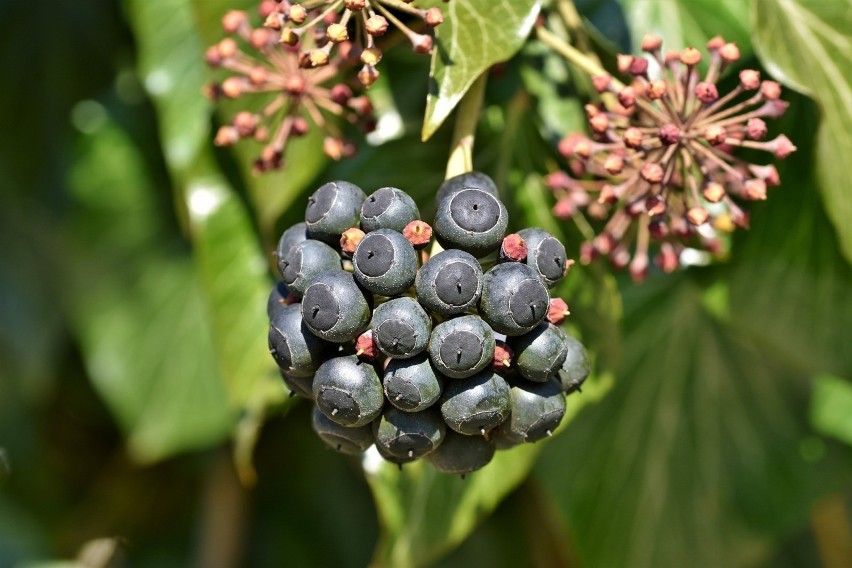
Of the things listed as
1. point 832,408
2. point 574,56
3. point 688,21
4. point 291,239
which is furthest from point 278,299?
point 832,408

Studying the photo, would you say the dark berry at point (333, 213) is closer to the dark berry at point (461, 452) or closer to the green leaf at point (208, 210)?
the dark berry at point (461, 452)

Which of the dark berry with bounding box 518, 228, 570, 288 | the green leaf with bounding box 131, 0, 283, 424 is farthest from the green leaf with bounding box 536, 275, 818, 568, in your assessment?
the dark berry with bounding box 518, 228, 570, 288

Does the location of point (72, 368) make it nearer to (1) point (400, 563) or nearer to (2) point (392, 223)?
(1) point (400, 563)

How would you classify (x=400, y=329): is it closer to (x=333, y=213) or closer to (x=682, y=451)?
(x=333, y=213)

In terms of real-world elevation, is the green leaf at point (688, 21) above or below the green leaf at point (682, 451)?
above

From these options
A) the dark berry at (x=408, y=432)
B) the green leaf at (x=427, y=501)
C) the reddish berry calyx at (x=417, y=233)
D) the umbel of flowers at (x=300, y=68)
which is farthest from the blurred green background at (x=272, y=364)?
the dark berry at (x=408, y=432)

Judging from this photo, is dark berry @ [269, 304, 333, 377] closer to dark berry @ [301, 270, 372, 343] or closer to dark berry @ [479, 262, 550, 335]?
dark berry @ [301, 270, 372, 343]

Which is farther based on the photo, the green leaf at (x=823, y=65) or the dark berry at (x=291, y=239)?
the green leaf at (x=823, y=65)

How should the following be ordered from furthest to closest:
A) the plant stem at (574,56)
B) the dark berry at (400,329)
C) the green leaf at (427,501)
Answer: the green leaf at (427,501)
the plant stem at (574,56)
the dark berry at (400,329)
